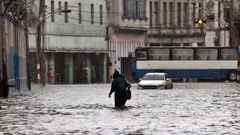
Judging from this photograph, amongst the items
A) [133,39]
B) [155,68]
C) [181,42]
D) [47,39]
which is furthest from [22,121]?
[181,42]

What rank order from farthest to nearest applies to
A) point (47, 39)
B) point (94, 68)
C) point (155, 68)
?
point (94, 68) < point (47, 39) < point (155, 68)

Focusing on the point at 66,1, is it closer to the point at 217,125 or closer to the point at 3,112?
the point at 3,112

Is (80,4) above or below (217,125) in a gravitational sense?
above

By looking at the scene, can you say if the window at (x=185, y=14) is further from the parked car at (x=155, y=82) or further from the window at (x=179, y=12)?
the parked car at (x=155, y=82)

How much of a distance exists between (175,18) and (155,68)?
2646 cm

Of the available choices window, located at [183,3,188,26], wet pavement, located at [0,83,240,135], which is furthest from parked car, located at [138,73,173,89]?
window, located at [183,3,188,26]

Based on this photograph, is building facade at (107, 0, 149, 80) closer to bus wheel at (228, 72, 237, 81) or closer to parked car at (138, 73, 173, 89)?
bus wheel at (228, 72, 237, 81)

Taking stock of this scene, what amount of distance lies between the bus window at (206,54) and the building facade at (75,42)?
14.5 meters

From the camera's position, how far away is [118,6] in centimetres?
9531

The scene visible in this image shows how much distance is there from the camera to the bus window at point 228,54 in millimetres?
80750

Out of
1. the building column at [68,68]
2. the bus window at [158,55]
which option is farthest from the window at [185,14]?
the bus window at [158,55]

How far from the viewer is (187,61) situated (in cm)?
8144

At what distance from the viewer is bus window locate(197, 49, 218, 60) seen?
3194 inches

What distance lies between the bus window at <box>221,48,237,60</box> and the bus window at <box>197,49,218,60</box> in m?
0.72
